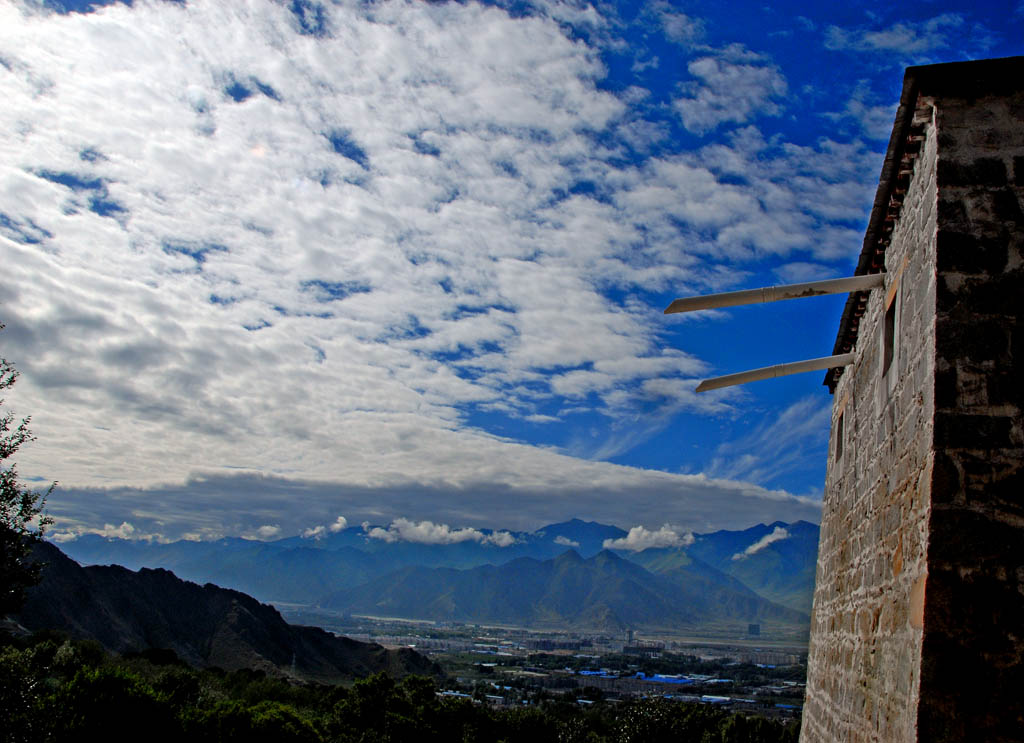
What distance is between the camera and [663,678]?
115938mm

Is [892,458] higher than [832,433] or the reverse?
the reverse

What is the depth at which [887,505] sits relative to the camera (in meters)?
5.58

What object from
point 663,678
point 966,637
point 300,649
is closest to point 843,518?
point 966,637

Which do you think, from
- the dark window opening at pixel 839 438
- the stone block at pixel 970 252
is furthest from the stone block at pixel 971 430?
the dark window opening at pixel 839 438

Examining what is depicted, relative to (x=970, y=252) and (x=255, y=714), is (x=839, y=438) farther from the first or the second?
(x=255, y=714)

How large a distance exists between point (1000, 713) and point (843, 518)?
396 centimetres

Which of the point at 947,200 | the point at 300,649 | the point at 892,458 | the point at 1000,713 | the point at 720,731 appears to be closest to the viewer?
the point at 1000,713

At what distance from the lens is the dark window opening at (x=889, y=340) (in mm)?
5941

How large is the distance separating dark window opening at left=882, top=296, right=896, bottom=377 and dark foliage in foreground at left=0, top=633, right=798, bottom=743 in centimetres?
1411

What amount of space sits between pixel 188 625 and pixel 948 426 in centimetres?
9187

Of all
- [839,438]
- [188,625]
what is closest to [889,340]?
[839,438]

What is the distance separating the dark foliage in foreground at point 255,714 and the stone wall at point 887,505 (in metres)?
13.0

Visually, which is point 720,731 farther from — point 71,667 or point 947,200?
point 947,200

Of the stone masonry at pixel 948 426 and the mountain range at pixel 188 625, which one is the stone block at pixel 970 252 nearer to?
the stone masonry at pixel 948 426
